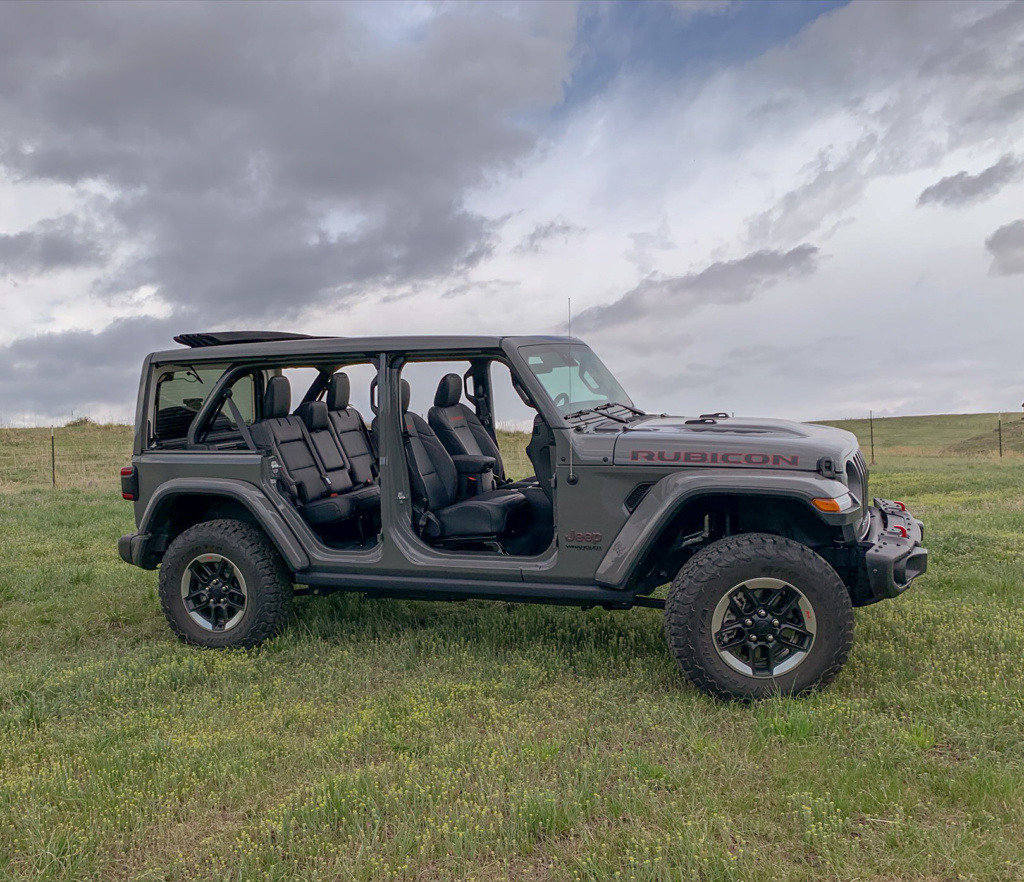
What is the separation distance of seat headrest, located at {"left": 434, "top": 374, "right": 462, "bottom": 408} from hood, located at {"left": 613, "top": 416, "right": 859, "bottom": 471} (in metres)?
1.75

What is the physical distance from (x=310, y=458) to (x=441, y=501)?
131 centimetres

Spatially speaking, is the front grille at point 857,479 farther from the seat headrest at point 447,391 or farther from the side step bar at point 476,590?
the seat headrest at point 447,391

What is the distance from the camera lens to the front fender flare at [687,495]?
4898 mm

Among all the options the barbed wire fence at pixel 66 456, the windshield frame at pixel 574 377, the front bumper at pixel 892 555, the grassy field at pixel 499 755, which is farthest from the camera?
the barbed wire fence at pixel 66 456

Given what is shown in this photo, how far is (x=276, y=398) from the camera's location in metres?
6.69

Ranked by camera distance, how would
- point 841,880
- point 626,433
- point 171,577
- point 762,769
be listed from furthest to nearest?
point 171,577, point 626,433, point 762,769, point 841,880

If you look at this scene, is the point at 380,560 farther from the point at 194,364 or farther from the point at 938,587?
the point at 938,587

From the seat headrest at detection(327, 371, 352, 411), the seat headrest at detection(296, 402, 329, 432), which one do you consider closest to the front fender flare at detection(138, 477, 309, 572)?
the seat headrest at detection(296, 402, 329, 432)

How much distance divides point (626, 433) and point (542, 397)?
0.56 m

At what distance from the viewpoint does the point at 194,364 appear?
6684 millimetres

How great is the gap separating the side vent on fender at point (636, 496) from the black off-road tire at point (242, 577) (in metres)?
2.57

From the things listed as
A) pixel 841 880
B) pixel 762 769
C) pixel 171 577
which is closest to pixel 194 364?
pixel 171 577

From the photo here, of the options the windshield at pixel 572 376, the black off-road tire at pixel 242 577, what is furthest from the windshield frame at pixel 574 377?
the black off-road tire at pixel 242 577

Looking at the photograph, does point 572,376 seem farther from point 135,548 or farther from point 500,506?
point 135,548
